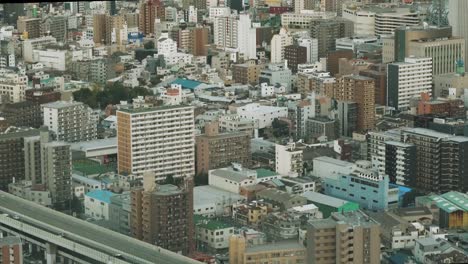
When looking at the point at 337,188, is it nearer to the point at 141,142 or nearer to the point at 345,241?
the point at 141,142

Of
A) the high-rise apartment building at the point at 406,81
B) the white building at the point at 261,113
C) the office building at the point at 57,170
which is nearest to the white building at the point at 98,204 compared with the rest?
the office building at the point at 57,170

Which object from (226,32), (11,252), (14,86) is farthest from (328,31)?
(11,252)

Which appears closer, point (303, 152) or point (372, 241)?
point (372, 241)

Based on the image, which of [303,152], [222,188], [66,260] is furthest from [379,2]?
[66,260]

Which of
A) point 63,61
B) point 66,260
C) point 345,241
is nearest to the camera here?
point 345,241

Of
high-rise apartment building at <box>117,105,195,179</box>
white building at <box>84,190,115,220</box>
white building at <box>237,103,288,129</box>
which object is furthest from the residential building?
white building at <box>237,103,288,129</box>

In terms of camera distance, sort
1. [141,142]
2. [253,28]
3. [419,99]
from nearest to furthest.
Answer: [141,142] < [419,99] < [253,28]

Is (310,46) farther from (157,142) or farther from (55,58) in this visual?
(157,142)
